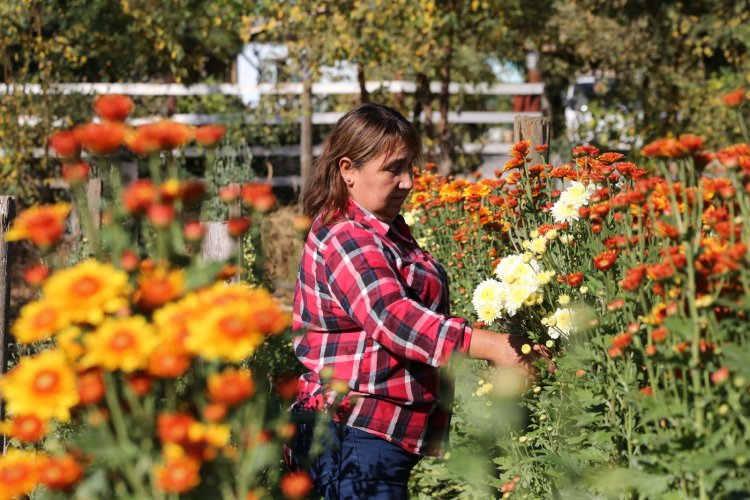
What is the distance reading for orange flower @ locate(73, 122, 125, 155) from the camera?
1.36 metres

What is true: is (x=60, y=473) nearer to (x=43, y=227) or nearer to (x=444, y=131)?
(x=43, y=227)

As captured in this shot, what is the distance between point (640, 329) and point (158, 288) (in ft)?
3.56

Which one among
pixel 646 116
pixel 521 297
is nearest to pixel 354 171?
pixel 521 297

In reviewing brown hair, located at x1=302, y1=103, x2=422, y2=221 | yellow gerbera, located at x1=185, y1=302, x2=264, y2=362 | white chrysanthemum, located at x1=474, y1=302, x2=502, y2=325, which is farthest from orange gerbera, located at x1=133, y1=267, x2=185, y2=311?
white chrysanthemum, located at x1=474, y1=302, x2=502, y2=325

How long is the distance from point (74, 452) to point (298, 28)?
9829 mm

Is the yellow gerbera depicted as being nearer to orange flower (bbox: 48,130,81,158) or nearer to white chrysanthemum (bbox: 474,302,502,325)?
orange flower (bbox: 48,130,81,158)

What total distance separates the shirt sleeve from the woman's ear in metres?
0.23

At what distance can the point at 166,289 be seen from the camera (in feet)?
4.36

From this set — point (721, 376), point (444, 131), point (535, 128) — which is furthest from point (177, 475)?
point (444, 131)

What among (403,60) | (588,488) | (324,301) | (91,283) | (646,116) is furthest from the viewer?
(646,116)

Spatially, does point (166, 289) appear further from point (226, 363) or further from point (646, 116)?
point (646, 116)

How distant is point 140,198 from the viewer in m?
1.35

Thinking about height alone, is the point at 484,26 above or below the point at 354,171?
above

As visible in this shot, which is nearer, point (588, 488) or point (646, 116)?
point (588, 488)
